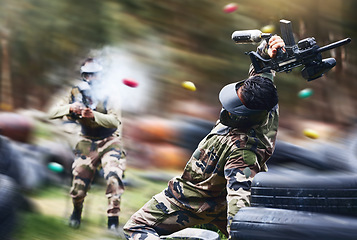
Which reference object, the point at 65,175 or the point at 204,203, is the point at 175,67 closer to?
the point at 65,175

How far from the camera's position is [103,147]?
6.05m

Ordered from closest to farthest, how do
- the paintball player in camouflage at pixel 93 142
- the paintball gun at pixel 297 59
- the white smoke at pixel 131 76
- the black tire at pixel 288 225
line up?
the black tire at pixel 288 225, the paintball gun at pixel 297 59, the paintball player in camouflage at pixel 93 142, the white smoke at pixel 131 76

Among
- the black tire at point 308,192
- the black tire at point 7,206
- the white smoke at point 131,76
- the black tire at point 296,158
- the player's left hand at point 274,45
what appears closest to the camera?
the black tire at point 308,192

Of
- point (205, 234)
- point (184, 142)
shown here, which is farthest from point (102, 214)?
point (205, 234)

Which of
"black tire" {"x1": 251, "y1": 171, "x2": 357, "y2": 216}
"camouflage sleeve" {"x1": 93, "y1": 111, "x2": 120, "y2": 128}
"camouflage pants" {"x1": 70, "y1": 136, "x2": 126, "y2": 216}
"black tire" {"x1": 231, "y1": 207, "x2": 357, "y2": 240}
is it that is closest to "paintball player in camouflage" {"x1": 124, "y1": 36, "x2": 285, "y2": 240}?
"black tire" {"x1": 251, "y1": 171, "x2": 357, "y2": 216}

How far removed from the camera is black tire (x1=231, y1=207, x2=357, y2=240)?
Answer: 2635mm

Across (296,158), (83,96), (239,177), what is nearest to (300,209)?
(239,177)

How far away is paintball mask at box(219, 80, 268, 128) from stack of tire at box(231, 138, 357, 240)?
0.42 metres

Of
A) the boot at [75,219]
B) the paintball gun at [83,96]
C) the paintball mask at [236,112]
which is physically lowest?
the paintball mask at [236,112]

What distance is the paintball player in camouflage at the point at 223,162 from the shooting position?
3342 millimetres

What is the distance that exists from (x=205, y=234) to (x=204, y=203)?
0.30 metres

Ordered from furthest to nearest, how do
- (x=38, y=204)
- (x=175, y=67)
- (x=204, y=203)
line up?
(x=175, y=67) → (x=38, y=204) → (x=204, y=203)

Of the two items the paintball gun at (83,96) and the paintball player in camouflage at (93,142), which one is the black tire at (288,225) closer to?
the paintball player in camouflage at (93,142)

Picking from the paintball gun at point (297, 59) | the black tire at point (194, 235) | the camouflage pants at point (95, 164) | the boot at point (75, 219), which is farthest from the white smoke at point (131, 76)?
the paintball gun at point (297, 59)
